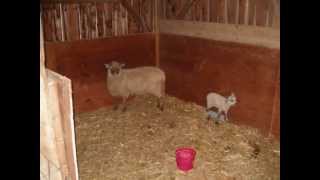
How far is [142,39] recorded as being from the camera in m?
5.84

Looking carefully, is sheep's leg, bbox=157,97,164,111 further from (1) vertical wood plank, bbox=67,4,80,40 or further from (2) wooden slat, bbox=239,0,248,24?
(2) wooden slat, bbox=239,0,248,24

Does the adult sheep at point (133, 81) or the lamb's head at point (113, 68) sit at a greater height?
the lamb's head at point (113, 68)

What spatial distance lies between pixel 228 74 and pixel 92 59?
230 cm

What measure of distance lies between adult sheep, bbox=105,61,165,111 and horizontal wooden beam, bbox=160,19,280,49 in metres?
0.87

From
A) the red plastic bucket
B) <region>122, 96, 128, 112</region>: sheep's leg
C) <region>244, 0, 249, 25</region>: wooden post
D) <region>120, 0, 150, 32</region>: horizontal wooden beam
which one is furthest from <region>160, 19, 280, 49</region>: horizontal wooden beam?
the red plastic bucket

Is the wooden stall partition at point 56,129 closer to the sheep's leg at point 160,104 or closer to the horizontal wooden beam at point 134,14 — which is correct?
the sheep's leg at point 160,104

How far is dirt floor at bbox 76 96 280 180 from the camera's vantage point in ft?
11.6

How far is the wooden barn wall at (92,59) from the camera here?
16.2 ft

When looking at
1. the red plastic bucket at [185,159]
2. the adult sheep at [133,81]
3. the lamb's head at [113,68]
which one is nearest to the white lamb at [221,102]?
the adult sheep at [133,81]

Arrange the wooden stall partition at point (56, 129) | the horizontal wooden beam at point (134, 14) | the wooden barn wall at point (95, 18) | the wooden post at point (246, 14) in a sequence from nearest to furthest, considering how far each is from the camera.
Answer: the wooden stall partition at point (56, 129), the wooden post at point (246, 14), the wooden barn wall at point (95, 18), the horizontal wooden beam at point (134, 14)

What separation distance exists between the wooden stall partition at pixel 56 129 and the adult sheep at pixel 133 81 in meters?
3.27
